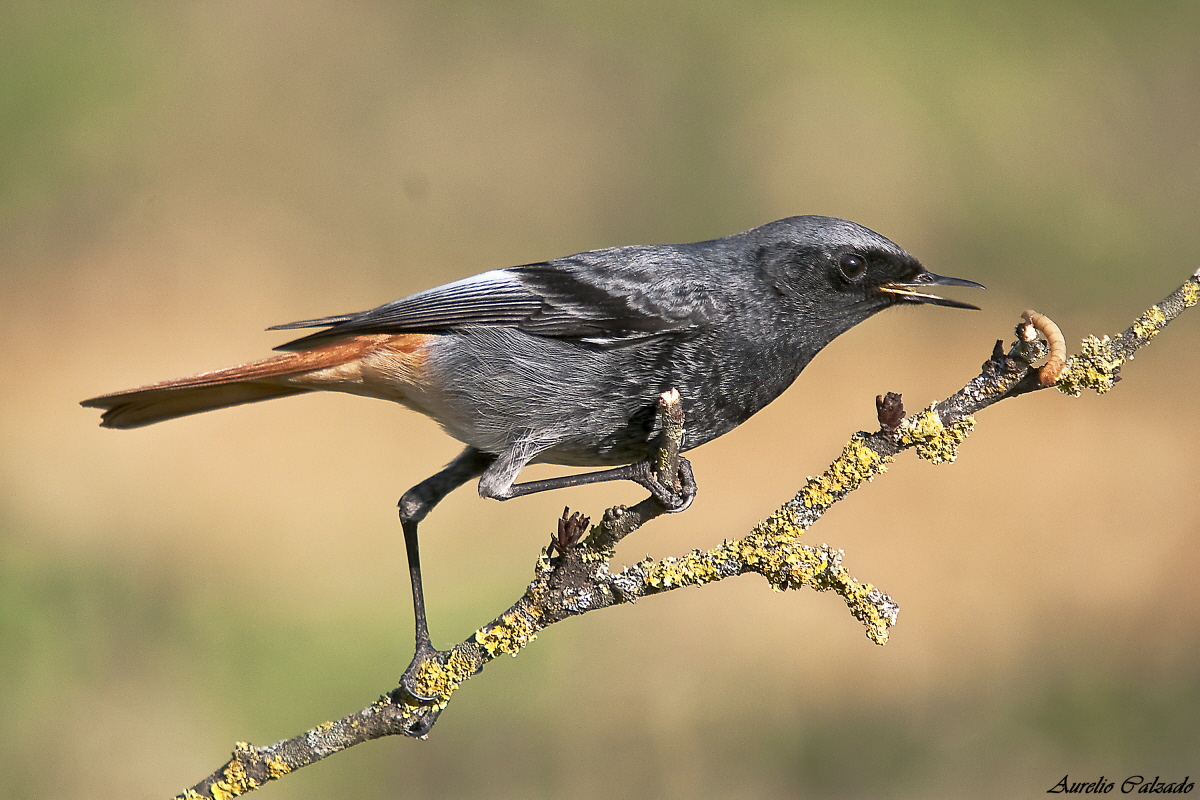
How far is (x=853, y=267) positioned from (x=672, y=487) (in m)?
1.19

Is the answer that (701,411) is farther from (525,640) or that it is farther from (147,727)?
(147,727)

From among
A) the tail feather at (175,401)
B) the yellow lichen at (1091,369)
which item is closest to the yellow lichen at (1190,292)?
the yellow lichen at (1091,369)

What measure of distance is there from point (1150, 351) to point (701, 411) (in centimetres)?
665

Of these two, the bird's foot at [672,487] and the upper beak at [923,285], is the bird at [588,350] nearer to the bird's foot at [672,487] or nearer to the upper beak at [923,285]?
the upper beak at [923,285]

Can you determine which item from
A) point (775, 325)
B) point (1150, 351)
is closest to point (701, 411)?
point (775, 325)

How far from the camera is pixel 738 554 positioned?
2555 mm

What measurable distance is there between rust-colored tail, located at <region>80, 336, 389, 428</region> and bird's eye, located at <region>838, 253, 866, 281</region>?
1.66 m

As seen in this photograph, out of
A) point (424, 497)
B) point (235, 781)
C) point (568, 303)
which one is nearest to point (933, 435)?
point (568, 303)

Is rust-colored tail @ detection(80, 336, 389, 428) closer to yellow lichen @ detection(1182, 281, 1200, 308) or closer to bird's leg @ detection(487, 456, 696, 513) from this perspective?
bird's leg @ detection(487, 456, 696, 513)

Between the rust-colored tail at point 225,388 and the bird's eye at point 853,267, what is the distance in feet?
5.43

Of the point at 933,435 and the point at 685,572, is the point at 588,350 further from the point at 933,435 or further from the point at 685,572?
the point at 933,435

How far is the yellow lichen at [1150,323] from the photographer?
7.29ft

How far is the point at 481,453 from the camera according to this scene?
376cm

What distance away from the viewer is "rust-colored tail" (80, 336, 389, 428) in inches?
137
